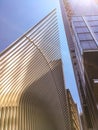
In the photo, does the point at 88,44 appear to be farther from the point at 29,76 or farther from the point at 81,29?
the point at 29,76

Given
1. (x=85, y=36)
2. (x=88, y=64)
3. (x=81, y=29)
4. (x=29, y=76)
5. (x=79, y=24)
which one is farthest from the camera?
(x=79, y=24)

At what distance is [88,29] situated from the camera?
16500 millimetres

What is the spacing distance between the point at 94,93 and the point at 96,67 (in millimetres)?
1977

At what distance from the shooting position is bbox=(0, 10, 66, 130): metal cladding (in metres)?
7.57

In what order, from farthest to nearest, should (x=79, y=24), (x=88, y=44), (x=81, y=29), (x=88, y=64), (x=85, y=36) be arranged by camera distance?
(x=79, y=24)
(x=81, y=29)
(x=85, y=36)
(x=88, y=44)
(x=88, y=64)

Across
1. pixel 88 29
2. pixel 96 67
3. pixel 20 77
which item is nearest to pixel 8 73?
pixel 20 77

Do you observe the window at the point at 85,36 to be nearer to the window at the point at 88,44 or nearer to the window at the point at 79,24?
the window at the point at 88,44

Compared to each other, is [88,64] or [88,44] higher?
[88,44]

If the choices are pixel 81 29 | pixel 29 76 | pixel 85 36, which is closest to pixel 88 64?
pixel 85 36

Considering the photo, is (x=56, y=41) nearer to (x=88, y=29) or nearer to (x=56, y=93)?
(x=56, y=93)

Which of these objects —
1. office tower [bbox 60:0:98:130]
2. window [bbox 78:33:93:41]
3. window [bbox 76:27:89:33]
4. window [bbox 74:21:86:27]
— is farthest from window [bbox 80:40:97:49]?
window [bbox 74:21:86:27]

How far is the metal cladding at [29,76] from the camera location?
7570mm

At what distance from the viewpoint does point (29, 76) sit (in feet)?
31.0

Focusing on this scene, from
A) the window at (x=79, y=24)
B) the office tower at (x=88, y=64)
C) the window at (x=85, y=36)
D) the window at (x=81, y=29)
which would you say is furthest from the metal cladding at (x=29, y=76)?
the window at (x=79, y=24)
